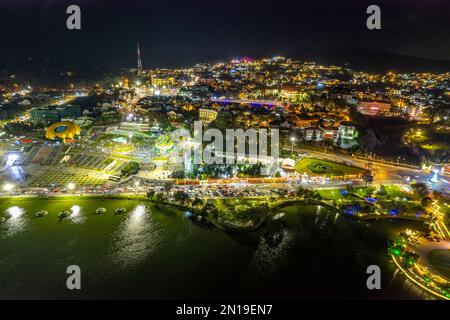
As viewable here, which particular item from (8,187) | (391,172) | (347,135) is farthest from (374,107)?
(8,187)

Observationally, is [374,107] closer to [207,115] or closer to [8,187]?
[207,115]

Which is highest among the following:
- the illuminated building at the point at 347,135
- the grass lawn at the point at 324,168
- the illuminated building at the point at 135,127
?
the illuminated building at the point at 135,127

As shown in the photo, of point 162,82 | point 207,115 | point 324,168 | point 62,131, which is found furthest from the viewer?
point 162,82

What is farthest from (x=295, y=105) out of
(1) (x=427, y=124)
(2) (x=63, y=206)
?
(2) (x=63, y=206)

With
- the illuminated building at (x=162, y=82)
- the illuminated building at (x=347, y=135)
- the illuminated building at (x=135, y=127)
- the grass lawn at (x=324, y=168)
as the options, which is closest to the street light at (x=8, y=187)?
the illuminated building at (x=135, y=127)

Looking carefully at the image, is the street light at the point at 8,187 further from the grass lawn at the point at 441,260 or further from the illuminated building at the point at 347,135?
the illuminated building at the point at 347,135

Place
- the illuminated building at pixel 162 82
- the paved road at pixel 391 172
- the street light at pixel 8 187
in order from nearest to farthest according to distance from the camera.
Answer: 1. the street light at pixel 8 187
2. the paved road at pixel 391 172
3. the illuminated building at pixel 162 82

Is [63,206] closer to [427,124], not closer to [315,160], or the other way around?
[315,160]

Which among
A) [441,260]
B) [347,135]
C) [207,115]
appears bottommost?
[441,260]

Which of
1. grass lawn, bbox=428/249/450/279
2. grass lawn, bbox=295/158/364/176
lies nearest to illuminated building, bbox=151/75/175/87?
grass lawn, bbox=295/158/364/176
